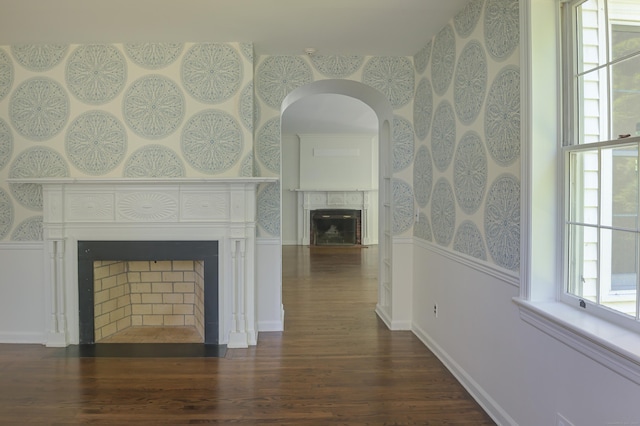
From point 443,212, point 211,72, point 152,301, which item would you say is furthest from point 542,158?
point 152,301

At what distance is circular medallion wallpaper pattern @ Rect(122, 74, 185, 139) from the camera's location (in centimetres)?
360

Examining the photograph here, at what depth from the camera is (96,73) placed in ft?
11.7

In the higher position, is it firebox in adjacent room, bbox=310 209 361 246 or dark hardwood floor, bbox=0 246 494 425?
firebox in adjacent room, bbox=310 209 361 246

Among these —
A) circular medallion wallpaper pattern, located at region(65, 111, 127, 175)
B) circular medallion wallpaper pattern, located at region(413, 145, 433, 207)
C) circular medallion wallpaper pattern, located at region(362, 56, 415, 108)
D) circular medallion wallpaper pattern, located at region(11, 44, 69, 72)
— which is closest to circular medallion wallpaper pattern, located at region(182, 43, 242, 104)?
circular medallion wallpaper pattern, located at region(65, 111, 127, 175)

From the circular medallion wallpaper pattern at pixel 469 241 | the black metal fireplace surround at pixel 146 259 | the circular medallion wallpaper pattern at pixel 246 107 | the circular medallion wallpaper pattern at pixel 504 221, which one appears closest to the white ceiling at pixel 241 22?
the circular medallion wallpaper pattern at pixel 246 107

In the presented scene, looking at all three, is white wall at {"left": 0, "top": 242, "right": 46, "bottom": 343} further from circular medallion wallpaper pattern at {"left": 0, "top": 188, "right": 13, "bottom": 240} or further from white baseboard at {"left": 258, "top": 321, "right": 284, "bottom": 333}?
white baseboard at {"left": 258, "top": 321, "right": 284, "bottom": 333}

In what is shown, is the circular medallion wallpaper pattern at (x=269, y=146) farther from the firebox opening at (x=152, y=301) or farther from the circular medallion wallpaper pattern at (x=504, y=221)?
the circular medallion wallpaper pattern at (x=504, y=221)

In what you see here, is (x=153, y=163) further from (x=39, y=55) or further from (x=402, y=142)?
(x=402, y=142)

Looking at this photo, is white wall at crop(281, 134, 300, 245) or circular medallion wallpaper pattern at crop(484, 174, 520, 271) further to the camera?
white wall at crop(281, 134, 300, 245)

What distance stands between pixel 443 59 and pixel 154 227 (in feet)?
8.66

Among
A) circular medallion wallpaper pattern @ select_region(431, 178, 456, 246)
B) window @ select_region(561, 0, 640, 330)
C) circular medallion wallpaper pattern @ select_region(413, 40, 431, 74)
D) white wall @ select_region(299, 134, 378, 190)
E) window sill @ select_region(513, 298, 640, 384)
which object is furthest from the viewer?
white wall @ select_region(299, 134, 378, 190)

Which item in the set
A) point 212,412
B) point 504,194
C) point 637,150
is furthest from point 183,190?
point 637,150

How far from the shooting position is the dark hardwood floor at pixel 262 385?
244 cm

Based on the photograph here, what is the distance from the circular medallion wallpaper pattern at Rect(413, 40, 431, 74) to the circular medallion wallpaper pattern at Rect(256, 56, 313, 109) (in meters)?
0.96
